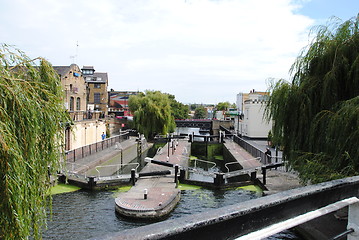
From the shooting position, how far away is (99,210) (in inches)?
495

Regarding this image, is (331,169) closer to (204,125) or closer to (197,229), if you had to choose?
(197,229)

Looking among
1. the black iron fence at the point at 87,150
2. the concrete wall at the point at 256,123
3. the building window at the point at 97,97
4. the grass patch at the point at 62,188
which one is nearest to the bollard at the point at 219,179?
the grass patch at the point at 62,188

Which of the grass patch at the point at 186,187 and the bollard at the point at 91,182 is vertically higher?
the bollard at the point at 91,182

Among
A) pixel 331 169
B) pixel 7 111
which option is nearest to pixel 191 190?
pixel 331 169

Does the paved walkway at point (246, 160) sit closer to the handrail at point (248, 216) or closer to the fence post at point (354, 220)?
the fence post at point (354, 220)

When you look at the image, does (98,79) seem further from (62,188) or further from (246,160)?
(62,188)

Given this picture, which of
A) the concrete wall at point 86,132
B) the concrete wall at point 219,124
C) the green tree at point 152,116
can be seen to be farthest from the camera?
the concrete wall at point 219,124

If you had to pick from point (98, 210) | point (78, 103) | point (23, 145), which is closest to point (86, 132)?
point (78, 103)

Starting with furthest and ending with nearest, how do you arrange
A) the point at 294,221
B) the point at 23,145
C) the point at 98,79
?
1. the point at 98,79
2. the point at 23,145
3. the point at 294,221

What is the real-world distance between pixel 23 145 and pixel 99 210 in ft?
31.1

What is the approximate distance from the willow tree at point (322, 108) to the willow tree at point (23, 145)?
21.5 feet

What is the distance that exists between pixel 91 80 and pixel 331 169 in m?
56.1

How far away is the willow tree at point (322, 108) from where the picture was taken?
766cm

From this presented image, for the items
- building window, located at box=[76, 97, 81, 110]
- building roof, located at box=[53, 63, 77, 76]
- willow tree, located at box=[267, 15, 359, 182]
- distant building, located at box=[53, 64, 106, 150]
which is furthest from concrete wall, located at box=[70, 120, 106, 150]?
willow tree, located at box=[267, 15, 359, 182]
